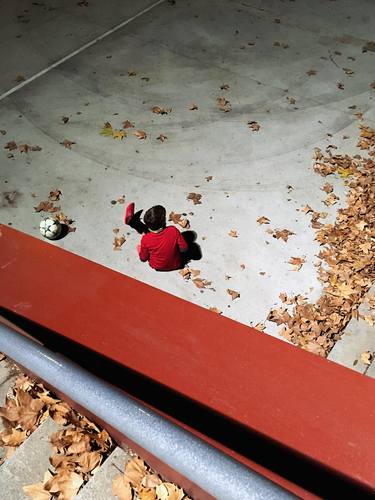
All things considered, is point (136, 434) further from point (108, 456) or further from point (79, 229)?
point (79, 229)

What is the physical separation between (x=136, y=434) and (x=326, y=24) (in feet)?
32.4

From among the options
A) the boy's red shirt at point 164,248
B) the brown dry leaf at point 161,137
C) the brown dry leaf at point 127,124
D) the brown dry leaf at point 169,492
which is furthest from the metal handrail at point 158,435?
the brown dry leaf at point 127,124

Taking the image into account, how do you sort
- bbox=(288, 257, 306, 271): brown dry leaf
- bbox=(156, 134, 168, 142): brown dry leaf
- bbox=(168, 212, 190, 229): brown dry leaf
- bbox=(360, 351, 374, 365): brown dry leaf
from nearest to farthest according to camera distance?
1. bbox=(360, 351, 374, 365): brown dry leaf
2. bbox=(288, 257, 306, 271): brown dry leaf
3. bbox=(168, 212, 190, 229): brown dry leaf
4. bbox=(156, 134, 168, 142): brown dry leaf

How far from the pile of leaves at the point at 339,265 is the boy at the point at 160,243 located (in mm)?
1217

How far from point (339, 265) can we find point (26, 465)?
3.86 meters

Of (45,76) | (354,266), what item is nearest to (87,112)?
(45,76)

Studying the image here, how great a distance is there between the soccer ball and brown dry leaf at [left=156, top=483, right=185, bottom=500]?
3.73 m

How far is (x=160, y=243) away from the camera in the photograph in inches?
188

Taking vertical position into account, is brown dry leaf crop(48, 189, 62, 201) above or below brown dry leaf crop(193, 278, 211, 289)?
below

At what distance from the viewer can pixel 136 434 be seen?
1.21 m

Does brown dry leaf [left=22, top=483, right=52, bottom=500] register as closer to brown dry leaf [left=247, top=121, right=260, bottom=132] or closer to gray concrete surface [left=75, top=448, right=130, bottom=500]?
gray concrete surface [left=75, top=448, right=130, bottom=500]

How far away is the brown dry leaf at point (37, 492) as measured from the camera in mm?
2332

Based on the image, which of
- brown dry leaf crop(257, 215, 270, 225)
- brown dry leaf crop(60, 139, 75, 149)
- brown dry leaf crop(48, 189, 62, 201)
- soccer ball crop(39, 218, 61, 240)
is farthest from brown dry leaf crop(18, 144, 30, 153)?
brown dry leaf crop(257, 215, 270, 225)

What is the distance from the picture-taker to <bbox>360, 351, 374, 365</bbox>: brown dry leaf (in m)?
4.29
